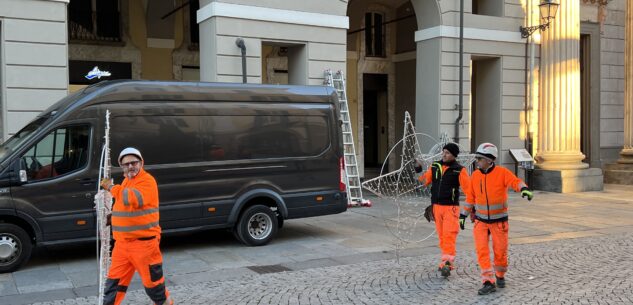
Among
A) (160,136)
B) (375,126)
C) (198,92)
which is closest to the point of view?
(160,136)

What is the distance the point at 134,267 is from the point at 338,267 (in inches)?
130

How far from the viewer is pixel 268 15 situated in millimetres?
13555

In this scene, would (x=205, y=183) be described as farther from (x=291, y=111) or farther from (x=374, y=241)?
(x=374, y=241)

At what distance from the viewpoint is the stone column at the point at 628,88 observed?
794 inches

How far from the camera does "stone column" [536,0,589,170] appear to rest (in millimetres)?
17734

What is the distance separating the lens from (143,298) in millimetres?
6469

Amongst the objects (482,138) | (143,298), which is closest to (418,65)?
(482,138)

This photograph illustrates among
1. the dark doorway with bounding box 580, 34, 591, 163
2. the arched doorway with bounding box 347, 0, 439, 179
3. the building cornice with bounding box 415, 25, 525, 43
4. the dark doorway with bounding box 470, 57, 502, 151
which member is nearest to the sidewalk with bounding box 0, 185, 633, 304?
the dark doorway with bounding box 470, 57, 502, 151

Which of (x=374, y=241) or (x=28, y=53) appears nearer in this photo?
(x=374, y=241)

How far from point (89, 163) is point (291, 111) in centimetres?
324

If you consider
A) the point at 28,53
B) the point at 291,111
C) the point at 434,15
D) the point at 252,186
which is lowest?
the point at 252,186

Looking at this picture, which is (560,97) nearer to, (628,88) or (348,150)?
(628,88)

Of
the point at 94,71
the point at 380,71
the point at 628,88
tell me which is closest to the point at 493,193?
the point at 94,71

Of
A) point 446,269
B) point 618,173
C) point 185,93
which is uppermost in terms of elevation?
point 185,93
